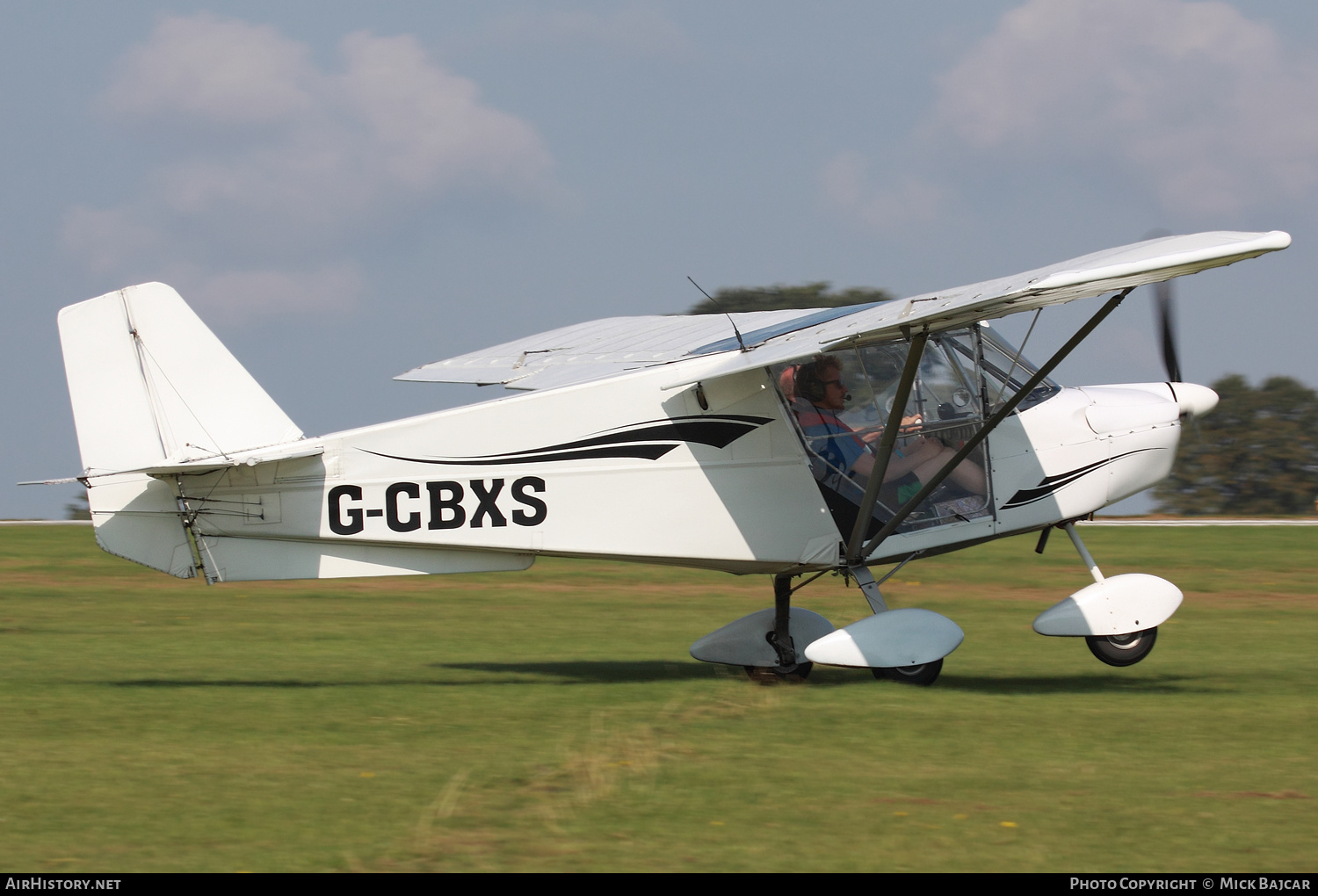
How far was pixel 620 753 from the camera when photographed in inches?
282

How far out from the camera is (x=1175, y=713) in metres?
8.38

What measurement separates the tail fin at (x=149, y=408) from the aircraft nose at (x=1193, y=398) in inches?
265

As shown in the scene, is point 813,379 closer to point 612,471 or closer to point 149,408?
point 612,471

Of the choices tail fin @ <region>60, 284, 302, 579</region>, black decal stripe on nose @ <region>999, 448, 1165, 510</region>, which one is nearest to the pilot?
black decal stripe on nose @ <region>999, 448, 1165, 510</region>

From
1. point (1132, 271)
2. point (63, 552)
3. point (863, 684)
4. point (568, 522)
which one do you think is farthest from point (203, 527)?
point (63, 552)

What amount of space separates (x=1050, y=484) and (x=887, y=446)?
1.63 m

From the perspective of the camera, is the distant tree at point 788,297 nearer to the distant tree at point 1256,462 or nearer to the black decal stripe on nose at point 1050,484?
the distant tree at point 1256,462

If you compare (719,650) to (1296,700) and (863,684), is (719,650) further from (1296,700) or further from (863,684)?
(1296,700)

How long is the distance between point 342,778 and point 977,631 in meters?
8.67

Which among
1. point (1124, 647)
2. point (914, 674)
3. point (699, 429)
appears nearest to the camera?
point (914, 674)

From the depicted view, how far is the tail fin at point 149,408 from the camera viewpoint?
8.85 m

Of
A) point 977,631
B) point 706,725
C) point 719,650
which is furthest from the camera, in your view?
point 977,631

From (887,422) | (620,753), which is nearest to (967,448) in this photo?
(887,422)

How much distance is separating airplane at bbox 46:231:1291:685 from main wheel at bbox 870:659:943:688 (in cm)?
2
